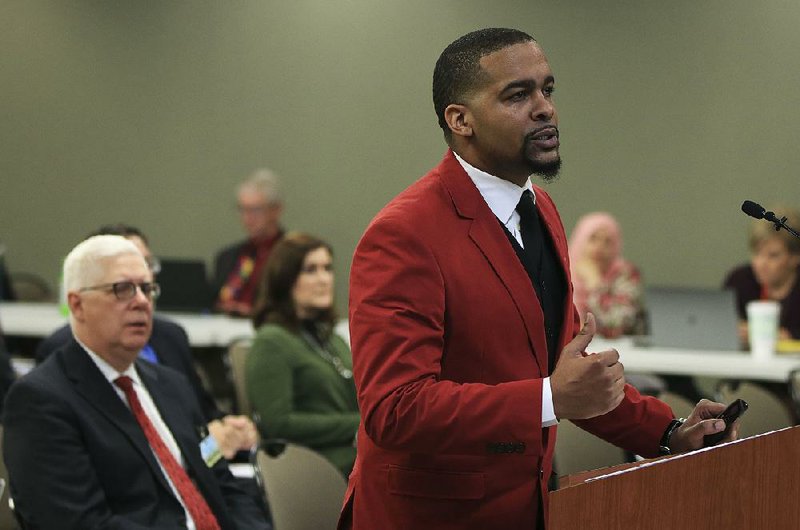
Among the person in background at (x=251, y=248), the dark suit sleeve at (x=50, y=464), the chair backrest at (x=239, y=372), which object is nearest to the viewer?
the dark suit sleeve at (x=50, y=464)

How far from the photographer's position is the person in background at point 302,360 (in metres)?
4.56

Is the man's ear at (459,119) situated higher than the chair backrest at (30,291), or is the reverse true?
the man's ear at (459,119)

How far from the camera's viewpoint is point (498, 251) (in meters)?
1.97

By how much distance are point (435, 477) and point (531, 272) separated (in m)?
0.38

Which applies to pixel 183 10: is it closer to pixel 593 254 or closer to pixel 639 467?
pixel 593 254

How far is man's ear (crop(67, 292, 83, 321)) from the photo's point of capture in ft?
10.9

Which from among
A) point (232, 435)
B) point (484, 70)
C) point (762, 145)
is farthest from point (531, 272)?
point (762, 145)

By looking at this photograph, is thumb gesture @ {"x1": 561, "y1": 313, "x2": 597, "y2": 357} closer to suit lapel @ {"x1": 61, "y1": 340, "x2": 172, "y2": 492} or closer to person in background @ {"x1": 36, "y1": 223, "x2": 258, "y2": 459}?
suit lapel @ {"x1": 61, "y1": 340, "x2": 172, "y2": 492}

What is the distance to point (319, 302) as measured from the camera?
16.1ft

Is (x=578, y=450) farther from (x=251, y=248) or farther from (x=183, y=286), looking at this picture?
(x=251, y=248)

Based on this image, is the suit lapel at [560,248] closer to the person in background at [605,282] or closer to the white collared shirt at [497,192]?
the white collared shirt at [497,192]

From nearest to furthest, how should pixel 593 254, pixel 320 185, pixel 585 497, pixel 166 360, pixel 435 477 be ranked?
pixel 585 497
pixel 435 477
pixel 166 360
pixel 593 254
pixel 320 185

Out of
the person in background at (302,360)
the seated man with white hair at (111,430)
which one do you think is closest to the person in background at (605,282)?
the person in background at (302,360)

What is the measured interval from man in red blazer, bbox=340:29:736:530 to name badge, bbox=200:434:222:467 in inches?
53.6
